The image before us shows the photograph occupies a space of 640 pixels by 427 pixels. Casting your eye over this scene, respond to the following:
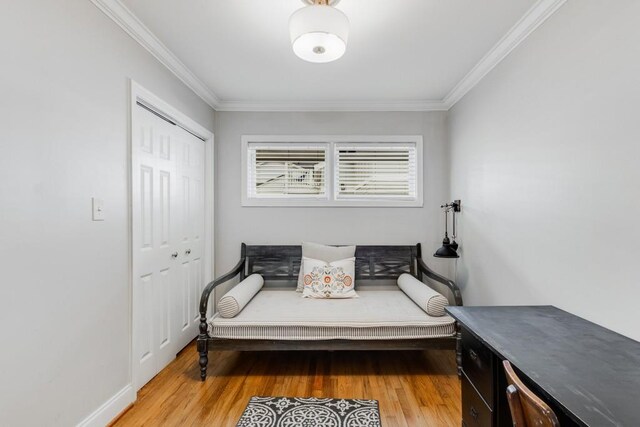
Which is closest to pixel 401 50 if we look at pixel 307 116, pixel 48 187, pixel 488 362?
pixel 307 116

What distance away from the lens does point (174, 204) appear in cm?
276

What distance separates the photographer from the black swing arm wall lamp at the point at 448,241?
9.71 ft

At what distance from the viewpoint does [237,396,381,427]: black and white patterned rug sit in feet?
6.35

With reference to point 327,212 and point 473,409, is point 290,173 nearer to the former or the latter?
point 327,212

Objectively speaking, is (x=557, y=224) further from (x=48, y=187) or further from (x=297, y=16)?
(x=48, y=187)

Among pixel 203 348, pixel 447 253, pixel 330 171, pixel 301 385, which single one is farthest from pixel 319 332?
pixel 330 171

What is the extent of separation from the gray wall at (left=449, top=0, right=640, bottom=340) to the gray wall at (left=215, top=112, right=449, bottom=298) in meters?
0.85

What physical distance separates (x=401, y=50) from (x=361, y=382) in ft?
8.40

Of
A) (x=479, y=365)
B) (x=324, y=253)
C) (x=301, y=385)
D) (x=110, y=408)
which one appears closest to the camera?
(x=479, y=365)

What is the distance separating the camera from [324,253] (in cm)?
331

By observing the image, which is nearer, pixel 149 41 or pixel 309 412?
pixel 309 412

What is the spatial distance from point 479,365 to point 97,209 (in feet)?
7.02

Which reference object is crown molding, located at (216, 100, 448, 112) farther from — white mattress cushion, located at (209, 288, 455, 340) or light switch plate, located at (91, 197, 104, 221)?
Answer: white mattress cushion, located at (209, 288, 455, 340)

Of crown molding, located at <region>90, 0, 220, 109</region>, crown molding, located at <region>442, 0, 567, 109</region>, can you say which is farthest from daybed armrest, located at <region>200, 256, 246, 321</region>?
crown molding, located at <region>442, 0, 567, 109</region>
